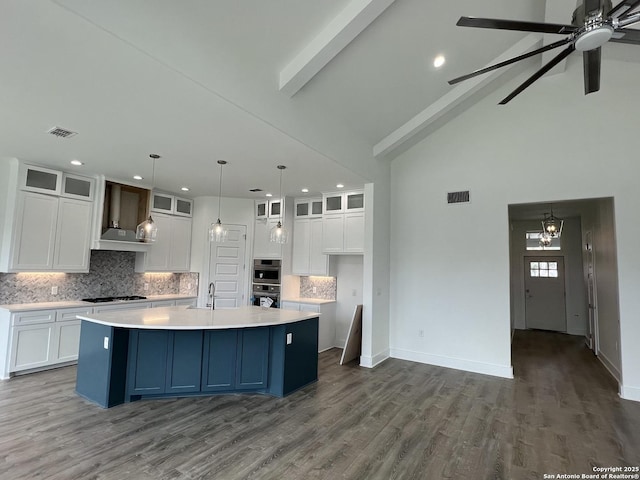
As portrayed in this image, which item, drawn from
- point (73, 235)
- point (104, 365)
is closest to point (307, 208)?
point (73, 235)

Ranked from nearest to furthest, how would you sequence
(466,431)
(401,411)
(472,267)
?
(466,431) → (401,411) → (472,267)

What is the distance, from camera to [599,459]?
9.00 ft

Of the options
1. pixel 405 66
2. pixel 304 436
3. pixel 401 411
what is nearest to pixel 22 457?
pixel 304 436

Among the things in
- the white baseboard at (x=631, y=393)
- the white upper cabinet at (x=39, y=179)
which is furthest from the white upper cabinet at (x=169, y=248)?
the white baseboard at (x=631, y=393)

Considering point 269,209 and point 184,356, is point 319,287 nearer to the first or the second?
point 269,209

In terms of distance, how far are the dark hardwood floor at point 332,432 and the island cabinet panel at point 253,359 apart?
17cm

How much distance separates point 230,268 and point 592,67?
20.0 ft

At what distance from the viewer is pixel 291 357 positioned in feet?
13.1

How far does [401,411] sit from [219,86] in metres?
3.78

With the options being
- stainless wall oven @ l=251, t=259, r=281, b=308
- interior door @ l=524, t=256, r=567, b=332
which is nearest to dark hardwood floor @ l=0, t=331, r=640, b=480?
stainless wall oven @ l=251, t=259, r=281, b=308

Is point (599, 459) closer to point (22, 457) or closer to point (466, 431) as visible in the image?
point (466, 431)

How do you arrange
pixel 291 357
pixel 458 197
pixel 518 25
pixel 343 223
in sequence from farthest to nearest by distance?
pixel 343 223, pixel 458 197, pixel 291 357, pixel 518 25

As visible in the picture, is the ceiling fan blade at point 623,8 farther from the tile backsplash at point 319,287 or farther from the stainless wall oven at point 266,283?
the stainless wall oven at point 266,283

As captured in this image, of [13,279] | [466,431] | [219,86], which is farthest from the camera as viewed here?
[13,279]
